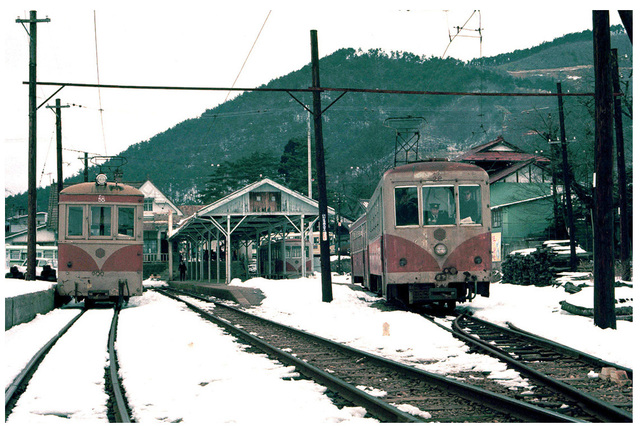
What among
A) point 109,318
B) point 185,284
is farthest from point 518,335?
point 185,284

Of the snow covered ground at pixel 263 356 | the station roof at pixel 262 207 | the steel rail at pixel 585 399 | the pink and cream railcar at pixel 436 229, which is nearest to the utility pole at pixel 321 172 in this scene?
the snow covered ground at pixel 263 356

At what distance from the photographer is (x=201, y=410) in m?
5.83

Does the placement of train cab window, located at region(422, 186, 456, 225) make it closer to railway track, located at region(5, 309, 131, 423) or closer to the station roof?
railway track, located at region(5, 309, 131, 423)

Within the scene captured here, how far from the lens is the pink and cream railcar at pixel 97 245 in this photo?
17703 millimetres

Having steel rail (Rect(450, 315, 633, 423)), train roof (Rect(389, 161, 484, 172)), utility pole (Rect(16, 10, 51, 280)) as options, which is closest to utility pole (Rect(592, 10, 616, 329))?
train roof (Rect(389, 161, 484, 172))

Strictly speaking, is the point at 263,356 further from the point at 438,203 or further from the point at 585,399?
the point at 438,203

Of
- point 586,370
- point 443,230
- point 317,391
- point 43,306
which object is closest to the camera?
point 317,391

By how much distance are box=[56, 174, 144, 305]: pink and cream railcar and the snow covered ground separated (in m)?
0.88

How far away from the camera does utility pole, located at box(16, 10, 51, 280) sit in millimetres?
20969

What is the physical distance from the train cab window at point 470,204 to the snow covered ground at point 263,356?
2.16 metres

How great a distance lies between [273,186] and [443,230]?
2019cm

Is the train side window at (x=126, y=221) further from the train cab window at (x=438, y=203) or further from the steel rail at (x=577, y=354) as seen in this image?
the steel rail at (x=577, y=354)

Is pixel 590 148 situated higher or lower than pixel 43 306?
higher

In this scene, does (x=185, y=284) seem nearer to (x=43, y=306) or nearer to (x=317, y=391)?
(x=43, y=306)
